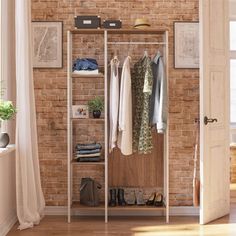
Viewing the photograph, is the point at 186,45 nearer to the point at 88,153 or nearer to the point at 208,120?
the point at 208,120

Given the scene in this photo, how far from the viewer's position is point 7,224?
4.42 meters

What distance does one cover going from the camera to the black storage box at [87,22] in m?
4.76

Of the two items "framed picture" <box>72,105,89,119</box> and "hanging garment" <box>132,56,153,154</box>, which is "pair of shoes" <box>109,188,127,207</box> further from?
"framed picture" <box>72,105,89,119</box>

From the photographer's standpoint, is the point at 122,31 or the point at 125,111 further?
the point at 122,31

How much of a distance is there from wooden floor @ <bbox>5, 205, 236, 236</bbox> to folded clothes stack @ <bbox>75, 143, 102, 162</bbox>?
0.67 metres

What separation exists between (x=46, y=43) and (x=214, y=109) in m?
1.98

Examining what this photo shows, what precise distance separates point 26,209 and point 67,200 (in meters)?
0.70

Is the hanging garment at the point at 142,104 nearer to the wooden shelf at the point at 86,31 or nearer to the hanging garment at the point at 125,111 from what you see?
the hanging garment at the point at 125,111

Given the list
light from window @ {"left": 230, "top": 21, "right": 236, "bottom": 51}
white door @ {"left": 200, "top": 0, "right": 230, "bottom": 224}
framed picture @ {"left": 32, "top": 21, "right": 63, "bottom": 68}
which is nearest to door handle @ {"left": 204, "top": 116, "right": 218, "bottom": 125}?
white door @ {"left": 200, "top": 0, "right": 230, "bottom": 224}

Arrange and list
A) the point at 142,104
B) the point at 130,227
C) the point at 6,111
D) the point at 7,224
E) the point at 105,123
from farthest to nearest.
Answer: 1. the point at 142,104
2. the point at 105,123
3. the point at 130,227
4. the point at 7,224
5. the point at 6,111

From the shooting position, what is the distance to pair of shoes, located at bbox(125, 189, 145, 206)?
5043 mm

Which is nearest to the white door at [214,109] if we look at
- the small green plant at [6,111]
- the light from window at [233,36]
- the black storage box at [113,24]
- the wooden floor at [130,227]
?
the wooden floor at [130,227]

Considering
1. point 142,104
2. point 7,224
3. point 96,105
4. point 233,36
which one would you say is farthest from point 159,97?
point 233,36

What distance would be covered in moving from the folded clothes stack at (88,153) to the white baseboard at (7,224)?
2.90 feet
